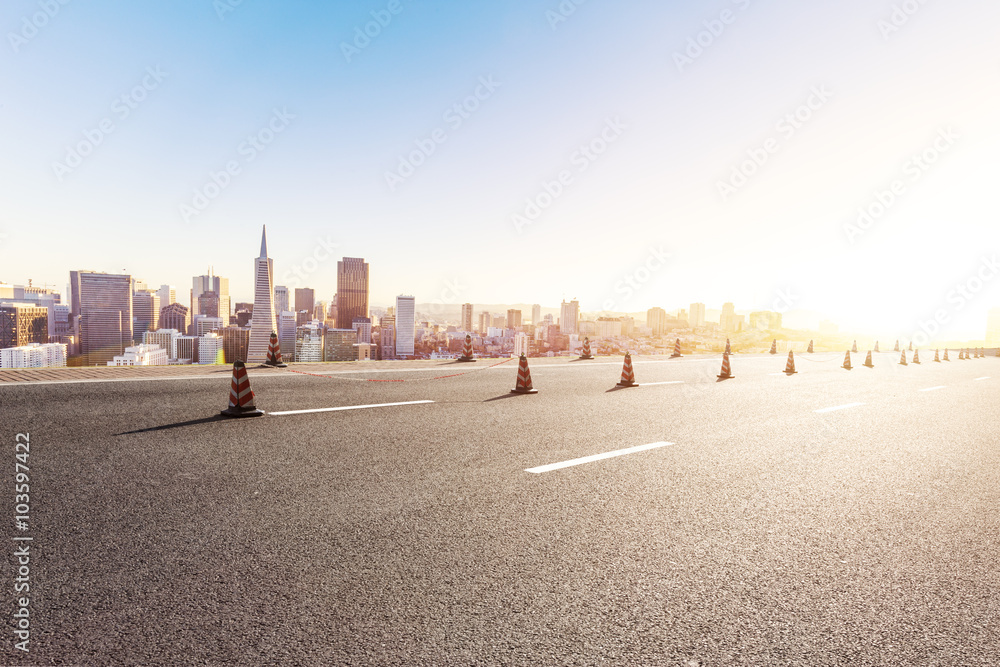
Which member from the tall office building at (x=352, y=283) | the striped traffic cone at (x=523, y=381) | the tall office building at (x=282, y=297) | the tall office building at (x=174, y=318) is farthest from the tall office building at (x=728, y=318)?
the tall office building at (x=282, y=297)

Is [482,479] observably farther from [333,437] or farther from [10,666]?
[10,666]

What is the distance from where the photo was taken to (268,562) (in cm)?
320

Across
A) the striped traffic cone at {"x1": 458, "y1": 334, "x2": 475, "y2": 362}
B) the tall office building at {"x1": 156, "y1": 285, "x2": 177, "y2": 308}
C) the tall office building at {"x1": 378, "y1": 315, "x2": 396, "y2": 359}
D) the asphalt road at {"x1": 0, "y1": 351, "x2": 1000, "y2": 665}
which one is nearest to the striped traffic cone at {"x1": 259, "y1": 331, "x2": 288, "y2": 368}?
the striped traffic cone at {"x1": 458, "y1": 334, "x2": 475, "y2": 362}

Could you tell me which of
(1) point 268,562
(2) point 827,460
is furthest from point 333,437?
(2) point 827,460

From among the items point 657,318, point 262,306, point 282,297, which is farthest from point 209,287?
point 657,318

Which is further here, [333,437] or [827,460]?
[333,437]

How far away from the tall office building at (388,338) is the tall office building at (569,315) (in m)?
14.3

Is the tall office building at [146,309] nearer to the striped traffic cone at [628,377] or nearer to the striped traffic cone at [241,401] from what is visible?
the striped traffic cone at [241,401]

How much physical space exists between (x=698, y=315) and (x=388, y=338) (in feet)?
110

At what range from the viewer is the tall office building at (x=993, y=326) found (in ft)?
302

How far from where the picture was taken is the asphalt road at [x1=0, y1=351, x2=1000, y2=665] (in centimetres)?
246

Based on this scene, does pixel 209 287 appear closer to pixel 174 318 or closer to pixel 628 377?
pixel 174 318

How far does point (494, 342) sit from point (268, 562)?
Result: 27.9 meters

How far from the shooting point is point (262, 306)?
44.2 metres
